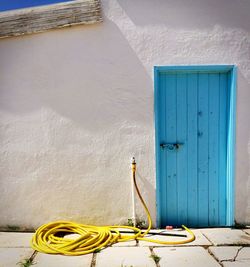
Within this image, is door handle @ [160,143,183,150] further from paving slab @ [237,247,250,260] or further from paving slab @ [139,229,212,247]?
paving slab @ [237,247,250,260]

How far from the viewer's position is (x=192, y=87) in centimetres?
449

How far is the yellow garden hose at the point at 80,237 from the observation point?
3.75 metres

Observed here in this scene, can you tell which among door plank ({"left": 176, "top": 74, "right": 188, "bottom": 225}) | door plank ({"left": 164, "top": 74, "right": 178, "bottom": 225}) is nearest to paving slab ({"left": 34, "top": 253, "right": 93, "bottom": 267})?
→ door plank ({"left": 164, "top": 74, "right": 178, "bottom": 225})

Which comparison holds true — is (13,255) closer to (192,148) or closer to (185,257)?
(185,257)

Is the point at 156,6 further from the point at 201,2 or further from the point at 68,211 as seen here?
the point at 68,211

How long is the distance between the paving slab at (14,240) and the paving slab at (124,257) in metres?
1.14

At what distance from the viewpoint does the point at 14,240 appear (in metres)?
4.11

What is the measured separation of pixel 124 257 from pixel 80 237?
0.71 metres

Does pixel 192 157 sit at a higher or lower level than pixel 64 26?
lower

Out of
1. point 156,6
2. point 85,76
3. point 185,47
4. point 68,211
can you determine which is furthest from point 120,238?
point 156,6

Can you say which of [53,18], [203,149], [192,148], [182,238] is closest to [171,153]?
[192,148]

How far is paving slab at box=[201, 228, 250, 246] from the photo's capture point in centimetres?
395

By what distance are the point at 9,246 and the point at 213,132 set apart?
3430 millimetres

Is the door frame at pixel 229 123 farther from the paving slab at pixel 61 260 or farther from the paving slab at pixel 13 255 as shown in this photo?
the paving slab at pixel 13 255
